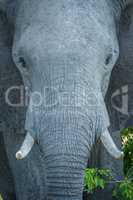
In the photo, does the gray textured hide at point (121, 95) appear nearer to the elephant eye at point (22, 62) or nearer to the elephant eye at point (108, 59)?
the elephant eye at point (108, 59)

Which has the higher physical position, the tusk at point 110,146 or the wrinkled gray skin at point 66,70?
the wrinkled gray skin at point 66,70

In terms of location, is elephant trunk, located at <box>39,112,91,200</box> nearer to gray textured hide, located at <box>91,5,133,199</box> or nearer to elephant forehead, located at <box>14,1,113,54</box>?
elephant forehead, located at <box>14,1,113,54</box>

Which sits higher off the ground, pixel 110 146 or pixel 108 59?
pixel 108 59

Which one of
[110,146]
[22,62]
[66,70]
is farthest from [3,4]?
[110,146]

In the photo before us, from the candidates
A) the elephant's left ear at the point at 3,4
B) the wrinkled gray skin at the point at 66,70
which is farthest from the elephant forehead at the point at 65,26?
the elephant's left ear at the point at 3,4

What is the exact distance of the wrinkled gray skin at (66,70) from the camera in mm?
3816

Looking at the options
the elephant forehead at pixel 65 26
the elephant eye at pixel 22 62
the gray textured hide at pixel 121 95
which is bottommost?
the gray textured hide at pixel 121 95

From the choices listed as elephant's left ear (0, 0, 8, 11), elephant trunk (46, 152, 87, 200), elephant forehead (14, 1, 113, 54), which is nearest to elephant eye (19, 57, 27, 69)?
elephant forehead (14, 1, 113, 54)

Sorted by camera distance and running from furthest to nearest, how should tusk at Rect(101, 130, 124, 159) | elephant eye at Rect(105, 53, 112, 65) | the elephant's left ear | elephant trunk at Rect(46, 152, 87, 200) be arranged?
the elephant's left ear < elephant eye at Rect(105, 53, 112, 65) < tusk at Rect(101, 130, 124, 159) < elephant trunk at Rect(46, 152, 87, 200)

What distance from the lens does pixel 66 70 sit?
3.95m

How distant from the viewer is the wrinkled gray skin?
12.5ft

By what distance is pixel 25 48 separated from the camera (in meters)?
4.18

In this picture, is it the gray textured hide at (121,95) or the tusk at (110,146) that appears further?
the gray textured hide at (121,95)

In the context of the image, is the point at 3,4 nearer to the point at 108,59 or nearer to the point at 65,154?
the point at 108,59
